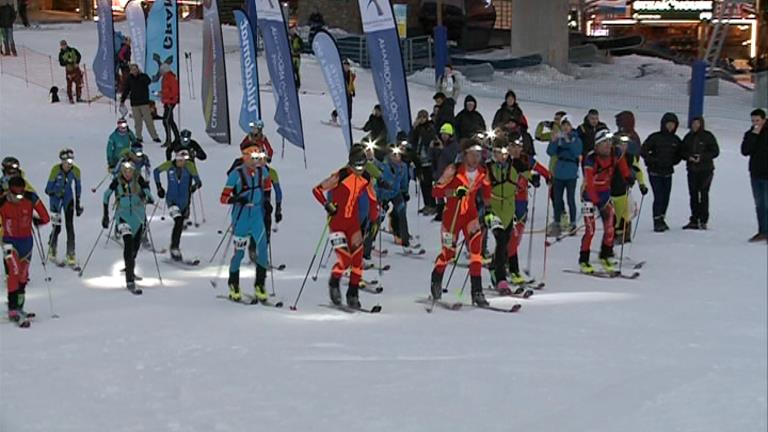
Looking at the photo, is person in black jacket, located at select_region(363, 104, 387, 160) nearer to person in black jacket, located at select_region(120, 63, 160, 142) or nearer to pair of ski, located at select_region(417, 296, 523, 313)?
person in black jacket, located at select_region(120, 63, 160, 142)

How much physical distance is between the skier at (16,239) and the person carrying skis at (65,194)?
2.57 meters

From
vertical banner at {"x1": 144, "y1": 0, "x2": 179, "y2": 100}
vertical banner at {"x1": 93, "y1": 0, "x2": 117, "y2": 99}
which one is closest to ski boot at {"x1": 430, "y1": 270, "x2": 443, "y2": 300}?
vertical banner at {"x1": 144, "y1": 0, "x2": 179, "y2": 100}

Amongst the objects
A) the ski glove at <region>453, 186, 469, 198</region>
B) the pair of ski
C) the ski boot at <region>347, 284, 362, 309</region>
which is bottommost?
the pair of ski

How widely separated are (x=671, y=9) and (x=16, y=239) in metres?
40.9

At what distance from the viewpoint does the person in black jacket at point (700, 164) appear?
53.1ft

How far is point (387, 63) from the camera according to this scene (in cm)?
1945

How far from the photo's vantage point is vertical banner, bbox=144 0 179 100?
24422mm

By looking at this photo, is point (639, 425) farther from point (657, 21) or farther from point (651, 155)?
point (657, 21)

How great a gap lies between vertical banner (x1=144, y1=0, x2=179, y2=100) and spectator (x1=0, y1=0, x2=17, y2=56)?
34.9ft

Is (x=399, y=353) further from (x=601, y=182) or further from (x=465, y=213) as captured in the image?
(x=601, y=182)

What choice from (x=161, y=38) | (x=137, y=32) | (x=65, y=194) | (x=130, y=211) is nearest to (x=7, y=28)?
(x=137, y=32)

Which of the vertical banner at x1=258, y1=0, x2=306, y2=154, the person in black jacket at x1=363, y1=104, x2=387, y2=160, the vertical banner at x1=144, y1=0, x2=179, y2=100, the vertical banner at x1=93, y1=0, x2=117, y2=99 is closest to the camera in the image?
the person in black jacket at x1=363, y1=104, x2=387, y2=160

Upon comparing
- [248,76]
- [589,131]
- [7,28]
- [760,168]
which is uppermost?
[7,28]

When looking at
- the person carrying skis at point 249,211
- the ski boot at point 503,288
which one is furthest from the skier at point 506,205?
the person carrying skis at point 249,211
